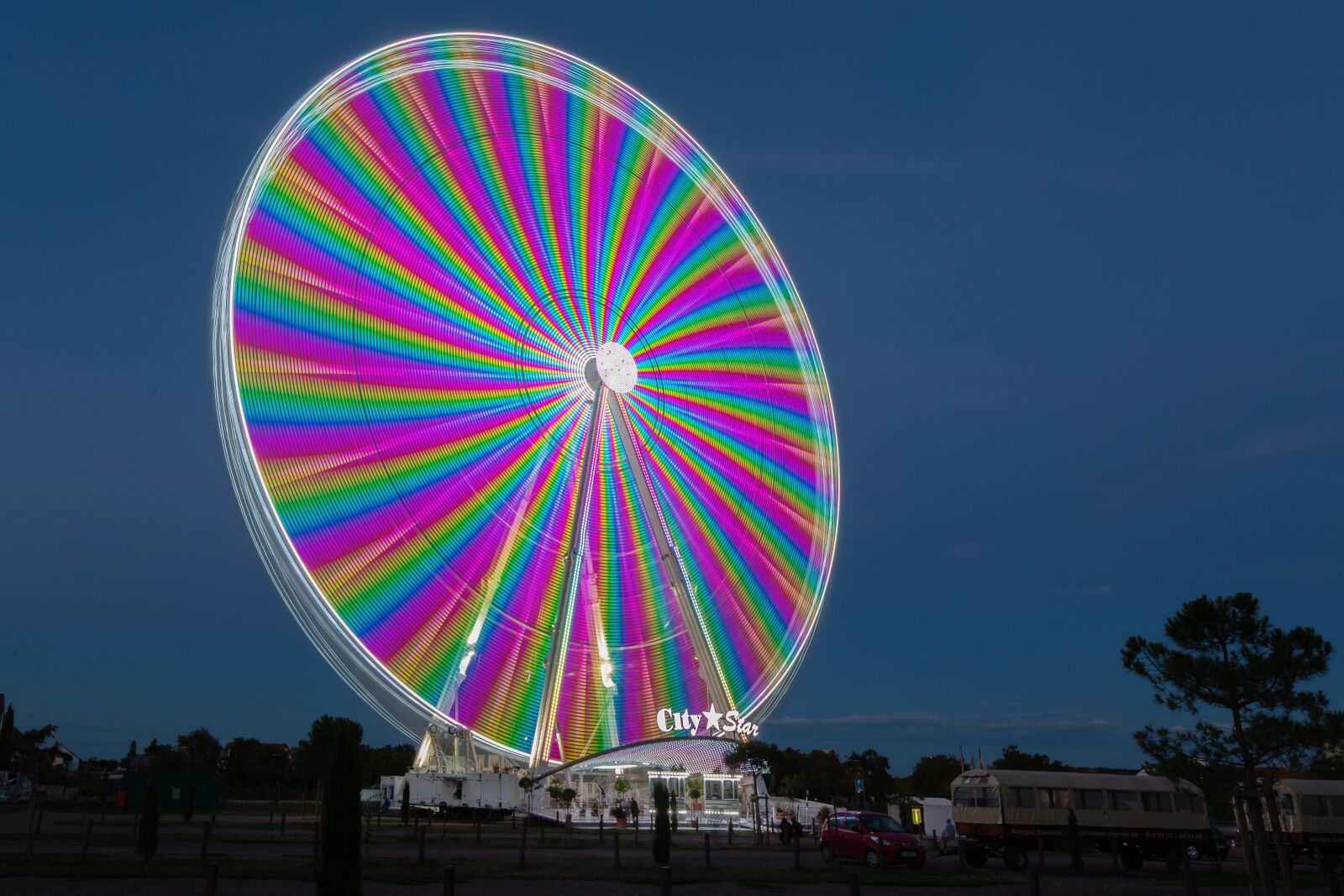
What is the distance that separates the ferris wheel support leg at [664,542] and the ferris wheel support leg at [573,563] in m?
0.61

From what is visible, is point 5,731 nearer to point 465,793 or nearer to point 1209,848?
point 465,793

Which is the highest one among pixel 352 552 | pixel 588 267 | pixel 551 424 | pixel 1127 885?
pixel 588 267

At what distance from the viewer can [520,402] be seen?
2605 centimetres

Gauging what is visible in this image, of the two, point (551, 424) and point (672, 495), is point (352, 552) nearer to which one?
point (551, 424)

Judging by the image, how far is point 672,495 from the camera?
28.9 m

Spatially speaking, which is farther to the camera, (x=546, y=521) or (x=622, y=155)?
(x=622, y=155)

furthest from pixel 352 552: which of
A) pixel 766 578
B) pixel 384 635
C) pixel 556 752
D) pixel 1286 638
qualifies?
pixel 1286 638

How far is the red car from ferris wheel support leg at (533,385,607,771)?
814cm

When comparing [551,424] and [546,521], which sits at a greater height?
[551,424]

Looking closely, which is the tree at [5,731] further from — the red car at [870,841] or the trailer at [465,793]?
the red car at [870,841]

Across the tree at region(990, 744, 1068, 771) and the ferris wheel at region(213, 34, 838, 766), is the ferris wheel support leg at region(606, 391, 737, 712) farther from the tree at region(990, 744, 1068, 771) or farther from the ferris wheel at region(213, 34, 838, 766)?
the tree at region(990, 744, 1068, 771)

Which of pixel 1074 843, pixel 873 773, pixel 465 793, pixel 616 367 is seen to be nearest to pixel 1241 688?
pixel 1074 843

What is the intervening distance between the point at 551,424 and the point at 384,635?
745 cm

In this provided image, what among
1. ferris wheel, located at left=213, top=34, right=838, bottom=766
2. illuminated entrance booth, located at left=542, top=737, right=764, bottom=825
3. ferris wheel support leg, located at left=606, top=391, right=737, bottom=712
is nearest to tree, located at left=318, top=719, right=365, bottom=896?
ferris wheel, located at left=213, top=34, right=838, bottom=766
